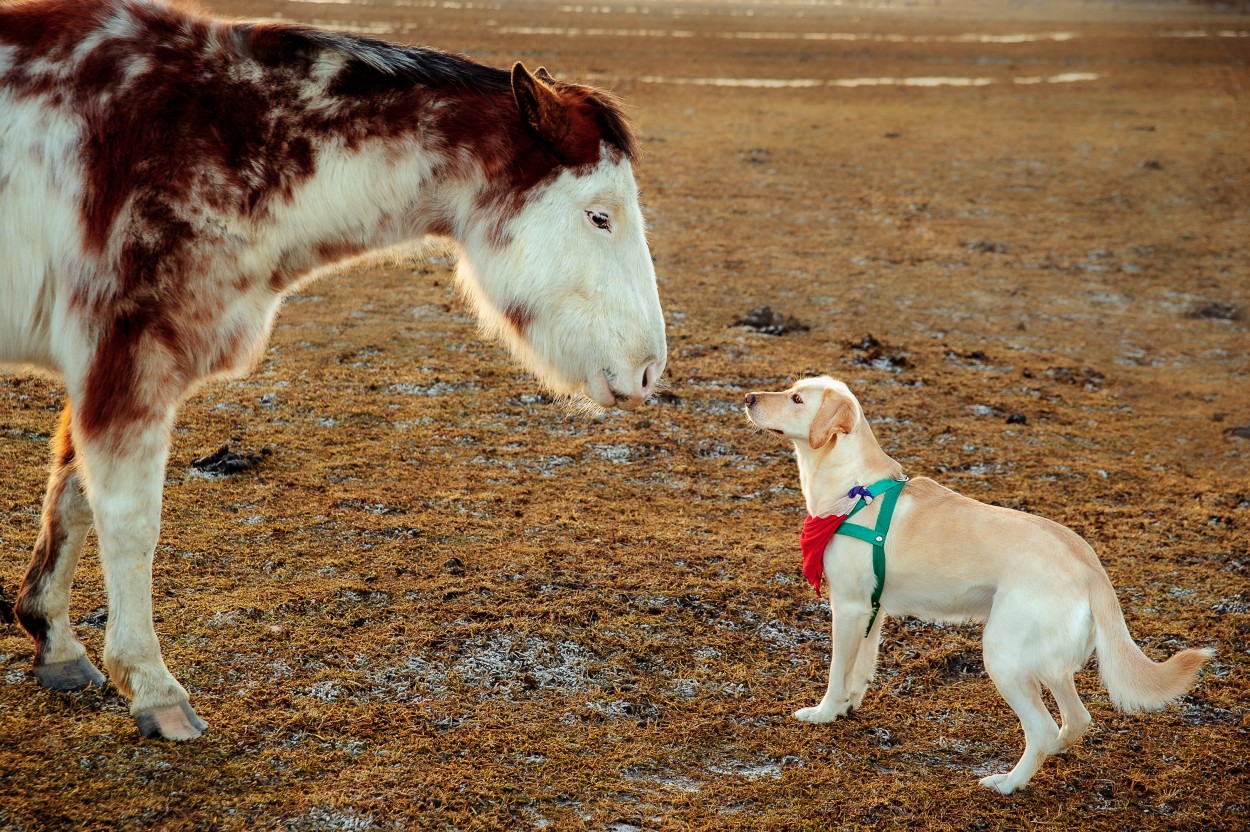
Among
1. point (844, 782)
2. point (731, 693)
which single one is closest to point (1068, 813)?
point (844, 782)

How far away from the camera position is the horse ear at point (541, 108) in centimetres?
338

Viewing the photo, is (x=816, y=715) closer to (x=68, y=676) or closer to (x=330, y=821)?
(x=330, y=821)

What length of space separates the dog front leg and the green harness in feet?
0.24

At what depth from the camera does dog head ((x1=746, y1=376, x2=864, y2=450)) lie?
3891 millimetres

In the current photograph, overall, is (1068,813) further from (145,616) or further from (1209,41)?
(1209,41)

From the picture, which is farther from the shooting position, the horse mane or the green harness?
the green harness

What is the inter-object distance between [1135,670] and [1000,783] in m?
0.58

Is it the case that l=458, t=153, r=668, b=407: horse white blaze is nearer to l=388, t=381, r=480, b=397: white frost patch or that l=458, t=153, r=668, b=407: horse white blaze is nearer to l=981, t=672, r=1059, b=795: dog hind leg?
l=981, t=672, r=1059, b=795: dog hind leg

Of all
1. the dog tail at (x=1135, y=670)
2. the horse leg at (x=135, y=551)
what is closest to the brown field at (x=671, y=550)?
the horse leg at (x=135, y=551)

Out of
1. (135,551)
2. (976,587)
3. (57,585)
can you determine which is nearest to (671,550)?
(976,587)

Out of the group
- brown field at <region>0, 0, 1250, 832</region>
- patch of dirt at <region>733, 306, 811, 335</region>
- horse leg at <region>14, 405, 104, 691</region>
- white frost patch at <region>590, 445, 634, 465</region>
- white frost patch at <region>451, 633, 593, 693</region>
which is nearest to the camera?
brown field at <region>0, 0, 1250, 832</region>

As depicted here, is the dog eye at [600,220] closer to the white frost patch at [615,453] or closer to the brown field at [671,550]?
the brown field at [671,550]

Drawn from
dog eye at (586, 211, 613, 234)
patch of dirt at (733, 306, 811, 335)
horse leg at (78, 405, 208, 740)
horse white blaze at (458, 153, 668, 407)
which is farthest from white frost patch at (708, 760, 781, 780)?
patch of dirt at (733, 306, 811, 335)

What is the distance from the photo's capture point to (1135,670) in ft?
11.0
